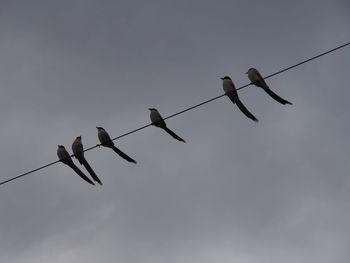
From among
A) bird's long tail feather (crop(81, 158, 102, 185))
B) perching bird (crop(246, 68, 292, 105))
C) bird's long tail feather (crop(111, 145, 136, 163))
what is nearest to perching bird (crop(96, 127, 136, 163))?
bird's long tail feather (crop(111, 145, 136, 163))

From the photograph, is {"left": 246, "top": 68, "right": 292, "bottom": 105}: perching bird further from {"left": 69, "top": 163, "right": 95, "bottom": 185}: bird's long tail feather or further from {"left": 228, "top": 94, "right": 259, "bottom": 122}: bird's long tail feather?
{"left": 69, "top": 163, "right": 95, "bottom": 185}: bird's long tail feather

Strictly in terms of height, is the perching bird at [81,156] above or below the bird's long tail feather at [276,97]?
above

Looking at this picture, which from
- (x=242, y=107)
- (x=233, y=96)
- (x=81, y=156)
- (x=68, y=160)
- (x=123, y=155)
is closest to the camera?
(x=123, y=155)

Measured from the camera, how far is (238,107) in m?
11.7

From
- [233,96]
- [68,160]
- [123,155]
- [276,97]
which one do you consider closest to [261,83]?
[233,96]

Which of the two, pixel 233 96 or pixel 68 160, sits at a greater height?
pixel 68 160

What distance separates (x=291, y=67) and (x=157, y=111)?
4.79 meters

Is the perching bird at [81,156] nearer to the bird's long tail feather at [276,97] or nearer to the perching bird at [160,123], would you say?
the perching bird at [160,123]

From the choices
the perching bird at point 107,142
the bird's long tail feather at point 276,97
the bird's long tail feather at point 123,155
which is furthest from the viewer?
the perching bird at point 107,142

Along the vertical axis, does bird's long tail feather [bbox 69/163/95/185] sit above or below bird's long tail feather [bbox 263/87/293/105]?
above

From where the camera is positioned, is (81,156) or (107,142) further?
(81,156)

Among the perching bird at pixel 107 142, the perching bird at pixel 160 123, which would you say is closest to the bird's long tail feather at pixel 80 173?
the perching bird at pixel 107 142

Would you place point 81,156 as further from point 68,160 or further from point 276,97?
point 276,97

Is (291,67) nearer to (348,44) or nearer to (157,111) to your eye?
(348,44)
